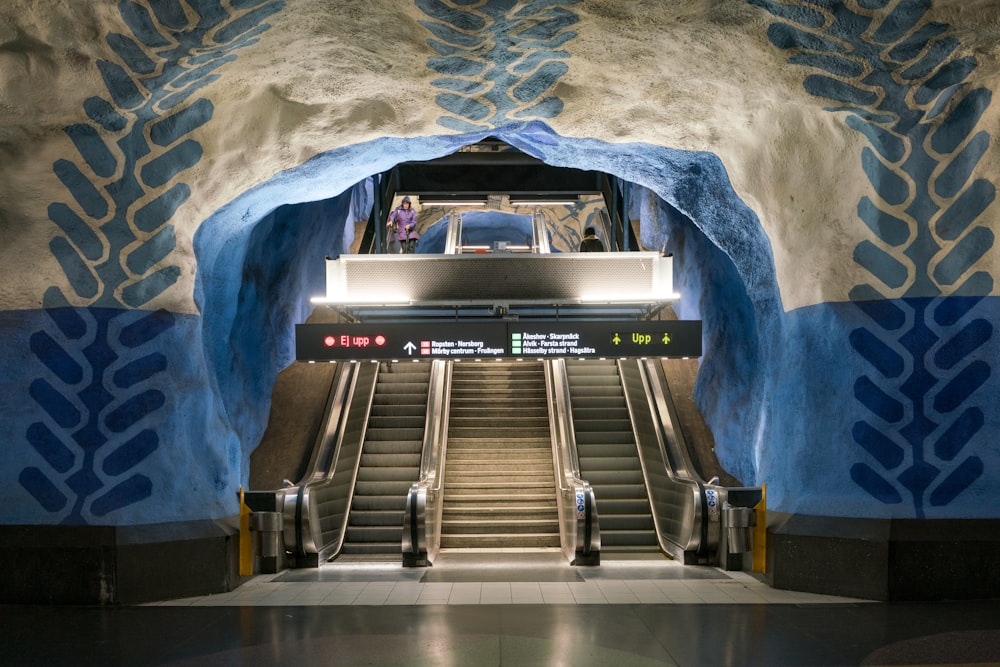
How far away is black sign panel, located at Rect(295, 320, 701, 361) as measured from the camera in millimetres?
7762

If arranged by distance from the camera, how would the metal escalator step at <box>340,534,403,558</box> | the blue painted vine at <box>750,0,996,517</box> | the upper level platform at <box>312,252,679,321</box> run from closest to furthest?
the blue painted vine at <box>750,0,996,517</box>
the metal escalator step at <box>340,534,403,558</box>
the upper level platform at <box>312,252,679,321</box>

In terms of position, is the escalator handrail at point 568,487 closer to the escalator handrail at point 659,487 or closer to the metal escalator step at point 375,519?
the escalator handrail at point 659,487

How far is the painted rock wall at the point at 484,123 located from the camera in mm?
5531

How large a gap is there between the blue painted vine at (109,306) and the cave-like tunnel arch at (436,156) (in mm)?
738

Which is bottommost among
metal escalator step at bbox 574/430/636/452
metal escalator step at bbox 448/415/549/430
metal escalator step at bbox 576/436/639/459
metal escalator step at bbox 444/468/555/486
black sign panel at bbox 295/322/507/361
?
metal escalator step at bbox 444/468/555/486

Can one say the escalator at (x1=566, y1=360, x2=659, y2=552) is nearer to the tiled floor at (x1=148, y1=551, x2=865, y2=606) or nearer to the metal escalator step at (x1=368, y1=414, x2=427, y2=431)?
the tiled floor at (x1=148, y1=551, x2=865, y2=606)

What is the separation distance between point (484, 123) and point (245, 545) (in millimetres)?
4618

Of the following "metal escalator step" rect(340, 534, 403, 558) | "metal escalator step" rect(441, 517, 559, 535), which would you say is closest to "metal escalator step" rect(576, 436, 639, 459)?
"metal escalator step" rect(441, 517, 559, 535)

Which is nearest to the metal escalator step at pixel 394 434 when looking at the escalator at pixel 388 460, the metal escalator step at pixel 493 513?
the escalator at pixel 388 460

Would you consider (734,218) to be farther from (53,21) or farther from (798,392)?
(53,21)

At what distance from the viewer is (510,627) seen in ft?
17.9

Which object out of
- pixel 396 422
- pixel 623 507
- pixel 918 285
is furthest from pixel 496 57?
pixel 396 422

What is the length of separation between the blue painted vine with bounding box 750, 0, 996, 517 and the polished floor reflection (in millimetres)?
1116

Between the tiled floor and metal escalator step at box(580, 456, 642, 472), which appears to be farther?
metal escalator step at box(580, 456, 642, 472)
